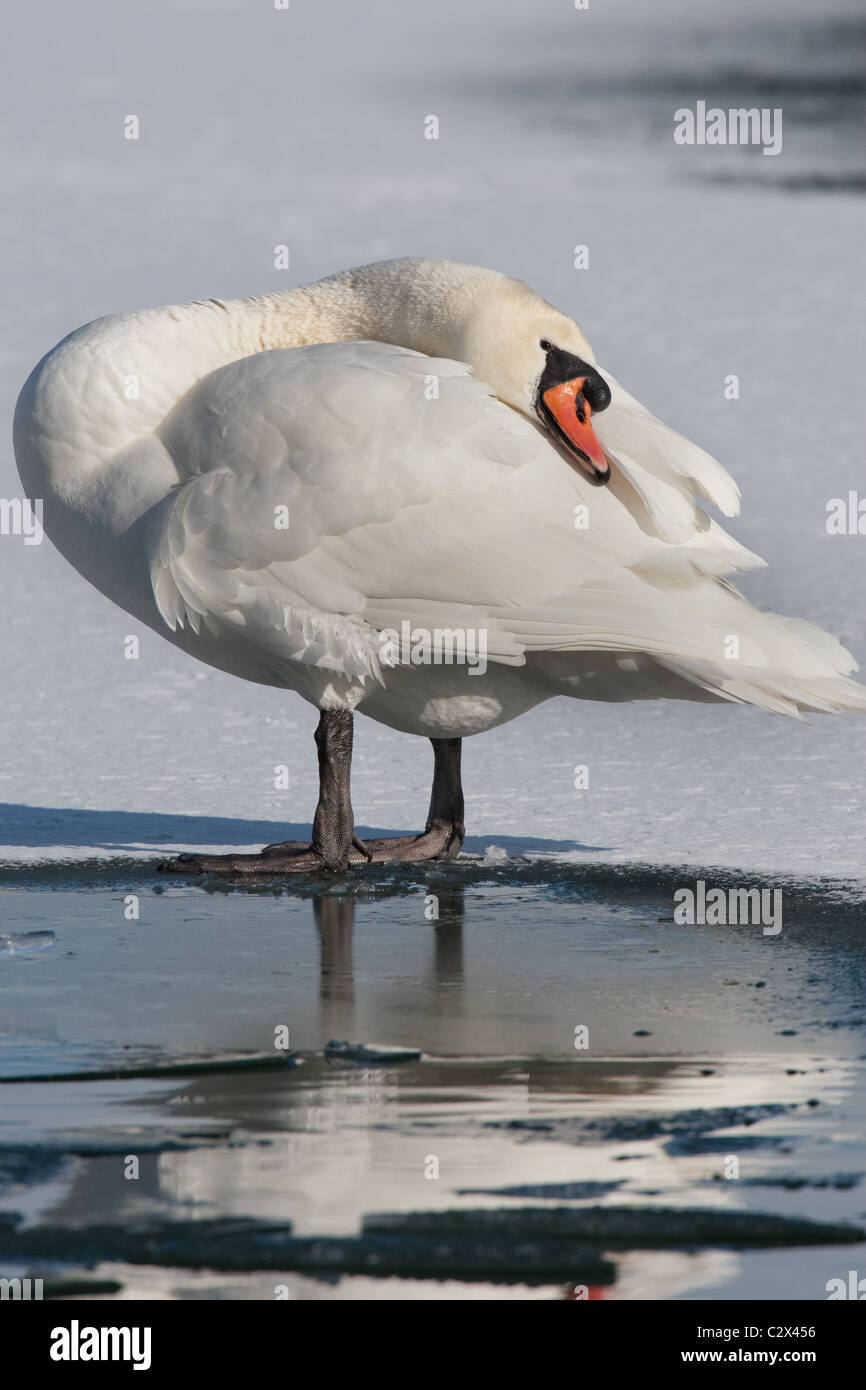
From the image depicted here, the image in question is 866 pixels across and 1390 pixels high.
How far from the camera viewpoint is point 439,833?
6.52 metres

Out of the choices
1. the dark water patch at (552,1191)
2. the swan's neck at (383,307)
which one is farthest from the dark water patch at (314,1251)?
the swan's neck at (383,307)

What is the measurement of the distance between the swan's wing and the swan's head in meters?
0.17

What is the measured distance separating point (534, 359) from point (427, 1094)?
3047 mm

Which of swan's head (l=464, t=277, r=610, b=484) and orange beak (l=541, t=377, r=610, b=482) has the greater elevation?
swan's head (l=464, t=277, r=610, b=484)

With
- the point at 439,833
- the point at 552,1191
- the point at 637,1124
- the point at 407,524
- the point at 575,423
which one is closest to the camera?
the point at 552,1191

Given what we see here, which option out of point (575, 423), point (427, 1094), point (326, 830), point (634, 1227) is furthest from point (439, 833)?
point (634, 1227)

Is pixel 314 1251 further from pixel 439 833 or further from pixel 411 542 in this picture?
pixel 439 833

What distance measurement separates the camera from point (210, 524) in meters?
5.78

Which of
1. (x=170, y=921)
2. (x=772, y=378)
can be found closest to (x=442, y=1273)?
(x=170, y=921)

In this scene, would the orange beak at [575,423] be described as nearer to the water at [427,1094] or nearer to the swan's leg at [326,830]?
the swan's leg at [326,830]

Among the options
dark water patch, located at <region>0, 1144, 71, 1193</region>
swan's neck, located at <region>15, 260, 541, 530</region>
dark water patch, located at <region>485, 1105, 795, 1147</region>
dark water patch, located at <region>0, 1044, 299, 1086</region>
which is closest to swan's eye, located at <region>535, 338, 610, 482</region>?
swan's neck, located at <region>15, 260, 541, 530</region>

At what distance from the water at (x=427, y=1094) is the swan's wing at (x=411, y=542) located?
2.67 ft

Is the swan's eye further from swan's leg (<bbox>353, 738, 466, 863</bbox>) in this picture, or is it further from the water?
the water

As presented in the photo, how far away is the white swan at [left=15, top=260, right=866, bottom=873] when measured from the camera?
226 inches
